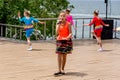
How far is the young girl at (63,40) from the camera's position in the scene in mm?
11109

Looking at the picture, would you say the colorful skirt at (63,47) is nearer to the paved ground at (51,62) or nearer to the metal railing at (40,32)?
the paved ground at (51,62)

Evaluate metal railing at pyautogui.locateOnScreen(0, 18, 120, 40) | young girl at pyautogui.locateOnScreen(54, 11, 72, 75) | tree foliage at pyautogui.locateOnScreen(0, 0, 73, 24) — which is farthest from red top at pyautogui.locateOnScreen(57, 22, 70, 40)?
tree foliage at pyautogui.locateOnScreen(0, 0, 73, 24)

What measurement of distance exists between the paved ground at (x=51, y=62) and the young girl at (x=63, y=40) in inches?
18.8

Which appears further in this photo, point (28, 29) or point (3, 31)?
point (3, 31)

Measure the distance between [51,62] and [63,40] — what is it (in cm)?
256

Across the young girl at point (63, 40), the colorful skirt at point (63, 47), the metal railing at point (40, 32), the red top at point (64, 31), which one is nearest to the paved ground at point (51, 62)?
the young girl at point (63, 40)

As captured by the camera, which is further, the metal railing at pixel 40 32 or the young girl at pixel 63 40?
the metal railing at pixel 40 32

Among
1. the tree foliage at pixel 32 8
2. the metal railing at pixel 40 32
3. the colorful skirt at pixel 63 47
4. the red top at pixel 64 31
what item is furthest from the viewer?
the tree foliage at pixel 32 8

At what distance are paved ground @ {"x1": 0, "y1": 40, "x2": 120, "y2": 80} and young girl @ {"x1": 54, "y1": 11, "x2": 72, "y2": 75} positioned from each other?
477 millimetres

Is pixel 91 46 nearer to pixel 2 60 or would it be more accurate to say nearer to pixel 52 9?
pixel 2 60

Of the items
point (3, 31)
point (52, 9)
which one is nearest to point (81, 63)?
point (3, 31)

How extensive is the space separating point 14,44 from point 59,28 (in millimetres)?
7054

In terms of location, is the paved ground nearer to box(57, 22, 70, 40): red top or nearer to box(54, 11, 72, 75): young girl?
box(54, 11, 72, 75): young girl

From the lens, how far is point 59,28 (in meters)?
11.2
